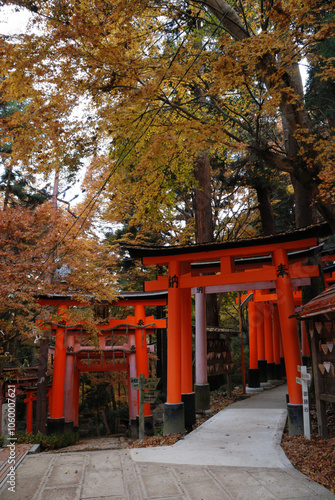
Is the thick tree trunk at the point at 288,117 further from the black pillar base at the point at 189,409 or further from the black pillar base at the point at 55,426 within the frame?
the black pillar base at the point at 55,426

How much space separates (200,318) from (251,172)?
19.9 ft

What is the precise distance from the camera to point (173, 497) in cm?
452

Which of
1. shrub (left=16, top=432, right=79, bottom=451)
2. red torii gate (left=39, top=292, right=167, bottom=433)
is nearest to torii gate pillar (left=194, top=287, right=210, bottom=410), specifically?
red torii gate (left=39, top=292, right=167, bottom=433)

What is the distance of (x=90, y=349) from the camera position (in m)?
13.8

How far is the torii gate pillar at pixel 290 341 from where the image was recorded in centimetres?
746

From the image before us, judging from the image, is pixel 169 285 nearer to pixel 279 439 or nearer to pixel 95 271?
pixel 95 271

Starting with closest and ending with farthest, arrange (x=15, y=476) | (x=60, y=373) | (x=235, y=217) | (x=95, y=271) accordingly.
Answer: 1. (x=15, y=476)
2. (x=95, y=271)
3. (x=60, y=373)
4. (x=235, y=217)

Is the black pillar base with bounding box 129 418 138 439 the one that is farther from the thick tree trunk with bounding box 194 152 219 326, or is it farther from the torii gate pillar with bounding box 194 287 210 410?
the thick tree trunk with bounding box 194 152 219 326

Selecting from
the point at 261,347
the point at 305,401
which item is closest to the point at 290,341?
the point at 305,401

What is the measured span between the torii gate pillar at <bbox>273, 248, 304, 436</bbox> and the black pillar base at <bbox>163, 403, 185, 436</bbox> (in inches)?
99.3

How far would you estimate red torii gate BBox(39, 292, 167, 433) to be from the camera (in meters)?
13.1

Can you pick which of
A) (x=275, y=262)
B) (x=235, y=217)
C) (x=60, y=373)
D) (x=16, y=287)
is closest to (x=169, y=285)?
(x=275, y=262)

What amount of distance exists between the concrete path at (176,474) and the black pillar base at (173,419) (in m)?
1.02

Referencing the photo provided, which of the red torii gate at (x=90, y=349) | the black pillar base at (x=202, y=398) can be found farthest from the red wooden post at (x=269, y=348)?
the black pillar base at (x=202, y=398)
